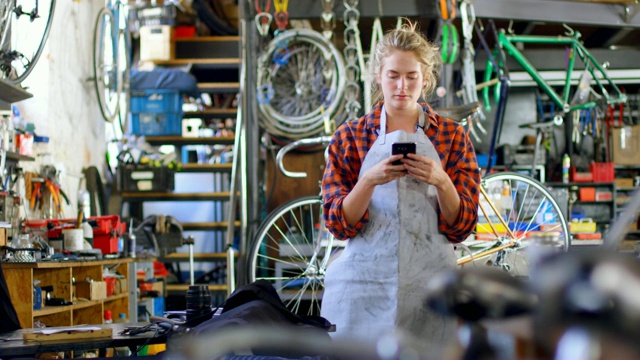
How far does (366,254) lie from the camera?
2.34 metres

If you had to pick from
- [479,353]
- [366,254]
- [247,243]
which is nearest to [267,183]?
[247,243]

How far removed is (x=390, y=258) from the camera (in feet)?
7.63

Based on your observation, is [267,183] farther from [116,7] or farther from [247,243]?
[116,7]

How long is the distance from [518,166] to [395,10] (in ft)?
6.98

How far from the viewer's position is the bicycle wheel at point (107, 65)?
718cm

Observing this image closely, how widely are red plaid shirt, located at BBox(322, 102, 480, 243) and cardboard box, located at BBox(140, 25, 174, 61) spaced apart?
6041 millimetres

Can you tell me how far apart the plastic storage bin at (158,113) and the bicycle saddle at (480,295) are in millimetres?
7332

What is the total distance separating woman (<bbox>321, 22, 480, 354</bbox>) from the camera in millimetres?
2242

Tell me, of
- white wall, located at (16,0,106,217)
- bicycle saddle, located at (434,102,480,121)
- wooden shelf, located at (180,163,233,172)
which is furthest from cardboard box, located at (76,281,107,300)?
wooden shelf, located at (180,163,233,172)

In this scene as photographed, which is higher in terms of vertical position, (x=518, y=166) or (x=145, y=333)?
(x=518, y=166)

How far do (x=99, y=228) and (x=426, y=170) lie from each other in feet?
10.8

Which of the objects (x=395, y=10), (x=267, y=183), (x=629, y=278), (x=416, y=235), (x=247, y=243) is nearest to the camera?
(x=629, y=278)

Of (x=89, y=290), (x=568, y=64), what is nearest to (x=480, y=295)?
(x=89, y=290)

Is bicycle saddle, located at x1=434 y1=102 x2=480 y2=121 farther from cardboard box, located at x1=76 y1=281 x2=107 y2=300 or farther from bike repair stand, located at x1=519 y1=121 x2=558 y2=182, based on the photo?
bike repair stand, located at x1=519 y1=121 x2=558 y2=182
